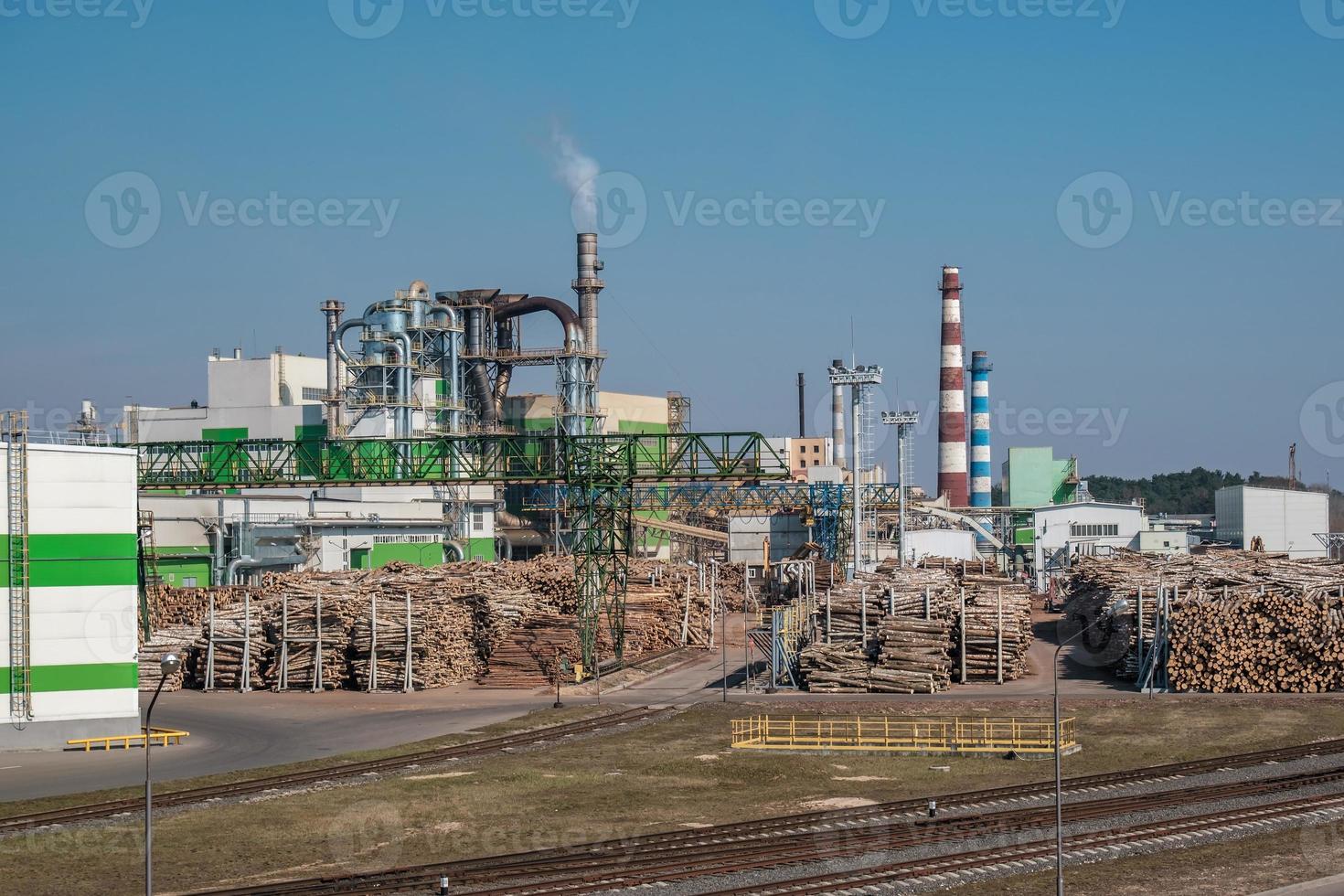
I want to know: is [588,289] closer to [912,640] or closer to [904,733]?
[912,640]

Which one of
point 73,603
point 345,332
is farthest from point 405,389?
point 73,603

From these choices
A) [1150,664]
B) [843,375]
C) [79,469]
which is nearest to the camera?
[79,469]

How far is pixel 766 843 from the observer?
24750mm

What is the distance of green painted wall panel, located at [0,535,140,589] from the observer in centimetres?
3643

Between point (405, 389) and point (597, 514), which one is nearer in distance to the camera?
point (597, 514)

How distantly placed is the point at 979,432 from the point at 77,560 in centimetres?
8337

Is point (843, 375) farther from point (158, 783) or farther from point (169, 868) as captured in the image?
point (169, 868)

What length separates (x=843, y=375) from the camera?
6197 centimetres

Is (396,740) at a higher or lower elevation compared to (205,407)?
lower

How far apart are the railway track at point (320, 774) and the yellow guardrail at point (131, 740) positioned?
5656mm

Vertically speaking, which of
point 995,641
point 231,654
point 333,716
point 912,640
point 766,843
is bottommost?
point 333,716

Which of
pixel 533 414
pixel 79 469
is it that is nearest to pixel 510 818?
A: pixel 79 469

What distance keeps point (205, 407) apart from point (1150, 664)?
72.7 m

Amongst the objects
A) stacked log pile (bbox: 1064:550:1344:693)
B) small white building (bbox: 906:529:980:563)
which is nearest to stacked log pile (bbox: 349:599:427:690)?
stacked log pile (bbox: 1064:550:1344:693)
